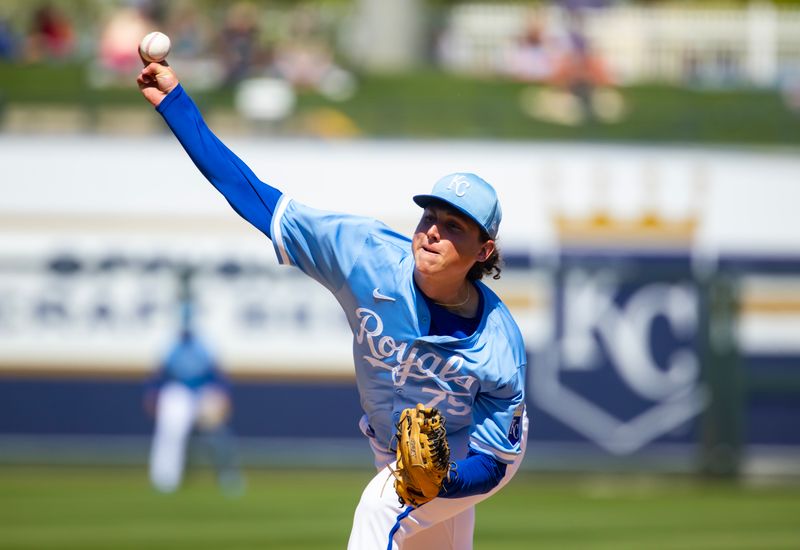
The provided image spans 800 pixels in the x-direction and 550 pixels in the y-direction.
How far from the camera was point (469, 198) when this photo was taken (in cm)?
460

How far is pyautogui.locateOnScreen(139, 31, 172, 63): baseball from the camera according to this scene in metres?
4.70

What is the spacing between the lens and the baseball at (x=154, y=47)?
185 inches

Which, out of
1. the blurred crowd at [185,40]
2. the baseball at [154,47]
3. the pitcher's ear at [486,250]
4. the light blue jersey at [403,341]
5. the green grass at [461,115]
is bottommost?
the light blue jersey at [403,341]

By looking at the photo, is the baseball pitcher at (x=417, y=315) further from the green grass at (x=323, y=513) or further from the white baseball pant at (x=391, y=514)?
the green grass at (x=323, y=513)

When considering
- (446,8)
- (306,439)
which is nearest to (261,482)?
(306,439)

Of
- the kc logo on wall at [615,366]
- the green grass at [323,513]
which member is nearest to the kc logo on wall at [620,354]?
the kc logo on wall at [615,366]

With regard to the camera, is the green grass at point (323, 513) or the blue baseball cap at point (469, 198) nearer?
the blue baseball cap at point (469, 198)

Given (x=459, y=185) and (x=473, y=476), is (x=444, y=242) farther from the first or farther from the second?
(x=473, y=476)

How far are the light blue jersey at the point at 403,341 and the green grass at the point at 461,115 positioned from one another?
10663 mm

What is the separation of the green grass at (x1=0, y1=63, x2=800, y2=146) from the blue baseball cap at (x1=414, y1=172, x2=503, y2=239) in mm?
10796

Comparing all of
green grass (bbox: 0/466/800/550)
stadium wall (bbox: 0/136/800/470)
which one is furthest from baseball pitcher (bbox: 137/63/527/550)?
stadium wall (bbox: 0/136/800/470)

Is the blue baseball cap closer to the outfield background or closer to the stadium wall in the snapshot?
the outfield background

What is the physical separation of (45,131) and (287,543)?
7.08 meters

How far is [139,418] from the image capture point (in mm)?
14359
